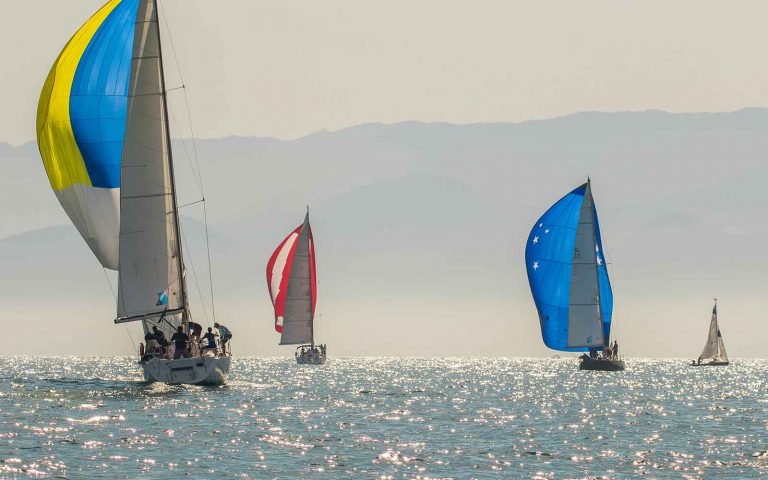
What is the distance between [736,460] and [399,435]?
9828mm

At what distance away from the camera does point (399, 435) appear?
132ft

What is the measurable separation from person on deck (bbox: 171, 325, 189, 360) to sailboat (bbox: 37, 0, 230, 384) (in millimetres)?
420

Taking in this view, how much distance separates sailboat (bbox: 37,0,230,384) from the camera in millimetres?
55812

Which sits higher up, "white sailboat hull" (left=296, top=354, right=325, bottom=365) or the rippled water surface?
"white sailboat hull" (left=296, top=354, right=325, bottom=365)

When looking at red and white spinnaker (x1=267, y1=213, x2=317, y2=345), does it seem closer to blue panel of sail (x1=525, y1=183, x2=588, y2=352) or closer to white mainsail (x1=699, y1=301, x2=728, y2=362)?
blue panel of sail (x1=525, y1=183, x2=588, y2=352)

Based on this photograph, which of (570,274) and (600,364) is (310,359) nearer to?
(600,364)

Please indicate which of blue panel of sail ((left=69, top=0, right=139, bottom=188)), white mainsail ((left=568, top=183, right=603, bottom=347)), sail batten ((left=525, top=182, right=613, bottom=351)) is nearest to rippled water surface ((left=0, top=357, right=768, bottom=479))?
blue panel of sail ((left=69, top=0, right=139, bottom=188))

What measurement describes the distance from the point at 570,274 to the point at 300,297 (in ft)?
93.4

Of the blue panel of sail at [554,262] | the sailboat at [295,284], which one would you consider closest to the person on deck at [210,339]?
the blue panel of sail at [554,262]

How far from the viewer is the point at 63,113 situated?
183ft

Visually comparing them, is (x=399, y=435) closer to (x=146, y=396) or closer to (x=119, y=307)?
(x=146, y=396)

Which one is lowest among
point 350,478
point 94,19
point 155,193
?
point 350,478

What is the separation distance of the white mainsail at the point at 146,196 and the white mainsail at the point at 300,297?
148 feet

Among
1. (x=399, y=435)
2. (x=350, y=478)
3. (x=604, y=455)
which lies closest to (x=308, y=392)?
(x=399, y=435)
